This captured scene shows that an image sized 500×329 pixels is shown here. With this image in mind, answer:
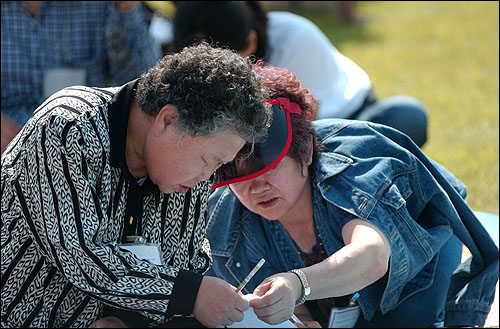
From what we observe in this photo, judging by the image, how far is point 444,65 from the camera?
816 centimetres

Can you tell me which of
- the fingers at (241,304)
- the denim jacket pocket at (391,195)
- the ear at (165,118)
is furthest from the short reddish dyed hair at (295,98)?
the fingers at (241,304)

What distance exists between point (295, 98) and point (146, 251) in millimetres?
713

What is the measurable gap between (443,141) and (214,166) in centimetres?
420

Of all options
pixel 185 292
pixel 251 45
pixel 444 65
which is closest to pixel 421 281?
pixel 185 292

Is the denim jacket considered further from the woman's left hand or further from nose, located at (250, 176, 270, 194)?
the woman's left hand

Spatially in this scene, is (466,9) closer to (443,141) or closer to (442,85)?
(442,85)

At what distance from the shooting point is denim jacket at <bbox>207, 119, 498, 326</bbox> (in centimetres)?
232

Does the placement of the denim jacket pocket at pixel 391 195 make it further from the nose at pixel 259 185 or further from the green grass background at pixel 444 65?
the green grass background at pixel 444 65

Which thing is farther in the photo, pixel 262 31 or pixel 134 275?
pixel 262 31

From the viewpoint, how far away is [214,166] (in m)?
2.02

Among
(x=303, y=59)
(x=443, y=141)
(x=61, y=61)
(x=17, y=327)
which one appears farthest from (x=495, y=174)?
(x=17, y=327)

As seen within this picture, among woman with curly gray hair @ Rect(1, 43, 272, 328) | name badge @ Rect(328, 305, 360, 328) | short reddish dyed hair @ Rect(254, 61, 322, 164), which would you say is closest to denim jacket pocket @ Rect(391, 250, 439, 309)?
name badge @ Rect(328, 305, 360, 328)

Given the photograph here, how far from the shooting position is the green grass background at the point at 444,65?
213 inches

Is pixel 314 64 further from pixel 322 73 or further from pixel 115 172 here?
pixel 115 172
